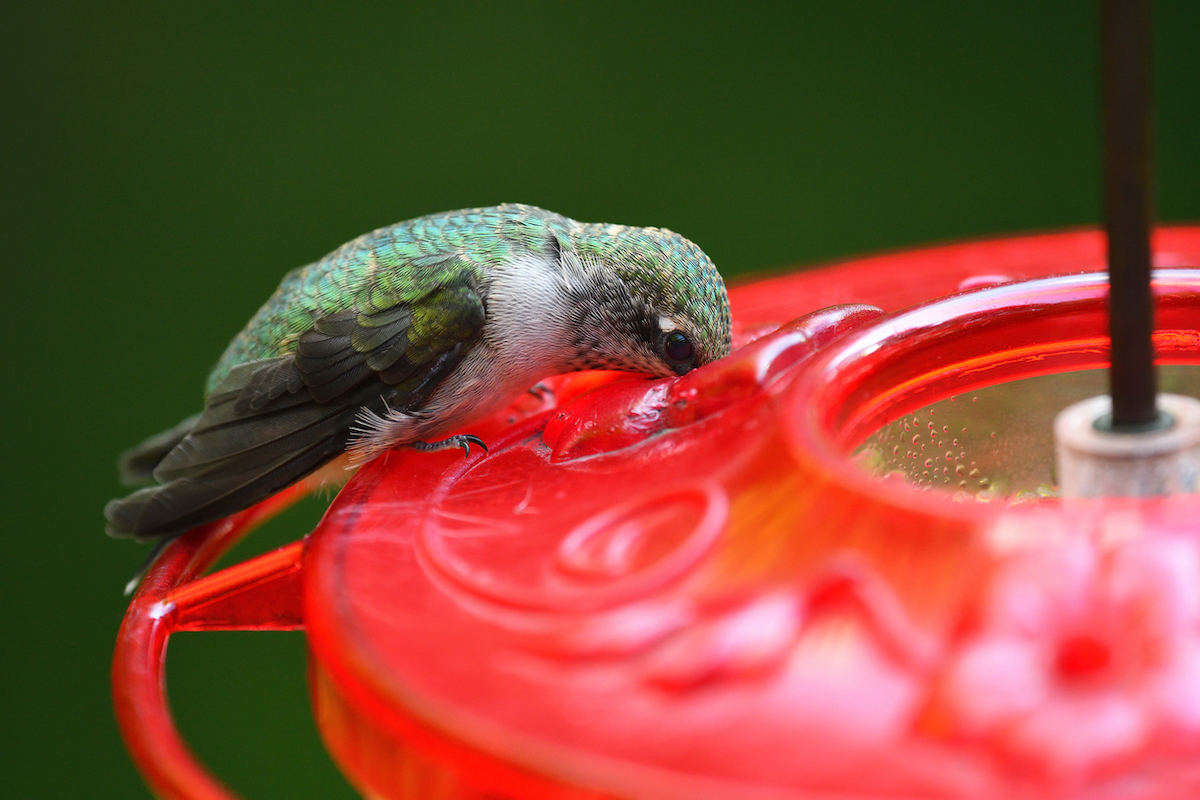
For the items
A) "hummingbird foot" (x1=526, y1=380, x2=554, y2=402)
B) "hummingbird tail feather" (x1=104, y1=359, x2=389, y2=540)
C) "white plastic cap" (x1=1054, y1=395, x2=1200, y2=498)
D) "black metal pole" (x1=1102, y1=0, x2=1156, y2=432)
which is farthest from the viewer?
"hummingbird foot" (x1=526, y1=380, x2=554, y2=402)

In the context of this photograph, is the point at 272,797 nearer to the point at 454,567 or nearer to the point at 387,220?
the point at 387,220

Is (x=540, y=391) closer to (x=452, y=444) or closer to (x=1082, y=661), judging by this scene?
(x=452, y=444)

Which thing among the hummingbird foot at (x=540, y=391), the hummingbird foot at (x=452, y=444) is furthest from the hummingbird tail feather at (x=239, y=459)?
the hummingbird foot at (x=540, y=391)

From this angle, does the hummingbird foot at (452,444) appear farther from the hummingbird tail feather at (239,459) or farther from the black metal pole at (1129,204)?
the black metal pole at (1129,204)

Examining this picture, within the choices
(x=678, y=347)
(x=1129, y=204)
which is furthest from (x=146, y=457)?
(x=1129, y=204)

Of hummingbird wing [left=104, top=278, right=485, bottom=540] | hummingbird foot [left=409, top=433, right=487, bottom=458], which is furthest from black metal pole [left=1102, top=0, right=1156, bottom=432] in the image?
hummingbird wing [left=104, top=278, right=485, bottom=540]

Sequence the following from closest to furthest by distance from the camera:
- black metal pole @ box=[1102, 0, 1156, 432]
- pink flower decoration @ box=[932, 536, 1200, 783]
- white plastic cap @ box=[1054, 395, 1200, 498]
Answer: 1. pink flower decoration @ box=[932, 536, 1200, 783]
2. black metal pole @ box=[1102, 0, 1156, 432]
3. white plastic cap @ box=[1054, 395, 1200, 498]

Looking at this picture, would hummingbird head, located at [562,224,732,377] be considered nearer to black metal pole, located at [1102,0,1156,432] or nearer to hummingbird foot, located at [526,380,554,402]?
hummingbird foot, located at [526,380,554,402]
